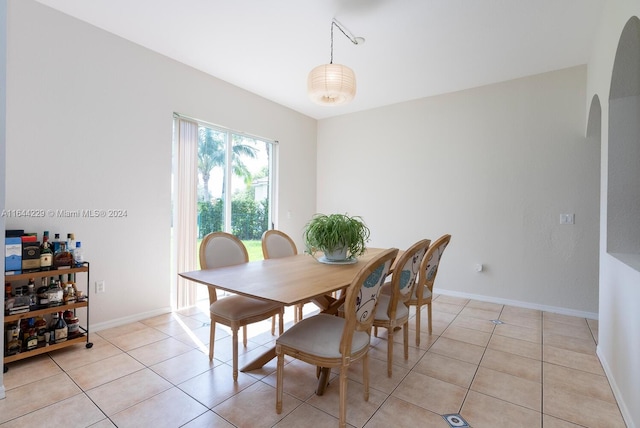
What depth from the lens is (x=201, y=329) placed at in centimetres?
293

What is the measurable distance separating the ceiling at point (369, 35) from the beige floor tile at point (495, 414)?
110 inches

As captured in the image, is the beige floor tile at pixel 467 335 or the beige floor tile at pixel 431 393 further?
the beige floor tile at pixel 467 335

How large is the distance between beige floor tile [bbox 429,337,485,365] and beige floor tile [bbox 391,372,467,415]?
17.6 inches

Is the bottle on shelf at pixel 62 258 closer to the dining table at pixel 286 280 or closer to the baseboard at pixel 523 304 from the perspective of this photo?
the dining table at pixel 286 280

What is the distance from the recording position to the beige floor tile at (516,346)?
249 cm

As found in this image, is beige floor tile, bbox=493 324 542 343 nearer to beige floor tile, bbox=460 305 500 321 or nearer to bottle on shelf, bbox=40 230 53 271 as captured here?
beige floor tile, bbox=460 305 500 321

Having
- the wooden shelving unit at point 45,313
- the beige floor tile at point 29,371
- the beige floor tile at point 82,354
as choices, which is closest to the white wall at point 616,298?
the beige floor tile at point 82,354

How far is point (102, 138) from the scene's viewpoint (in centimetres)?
283

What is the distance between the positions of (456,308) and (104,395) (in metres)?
3.40

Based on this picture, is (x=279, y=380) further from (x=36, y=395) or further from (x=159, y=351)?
(x=36, y=395)

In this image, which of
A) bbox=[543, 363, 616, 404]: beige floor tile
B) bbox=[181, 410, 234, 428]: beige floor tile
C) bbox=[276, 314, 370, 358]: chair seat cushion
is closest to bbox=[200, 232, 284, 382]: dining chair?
bbox=[276, 314, 370, 358]: chair seat cushion

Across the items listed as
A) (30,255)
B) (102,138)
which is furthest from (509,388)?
(102,138)

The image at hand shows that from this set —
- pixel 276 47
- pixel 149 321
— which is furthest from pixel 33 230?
pixel 276 47

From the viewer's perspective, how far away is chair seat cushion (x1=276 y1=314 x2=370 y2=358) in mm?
1583
